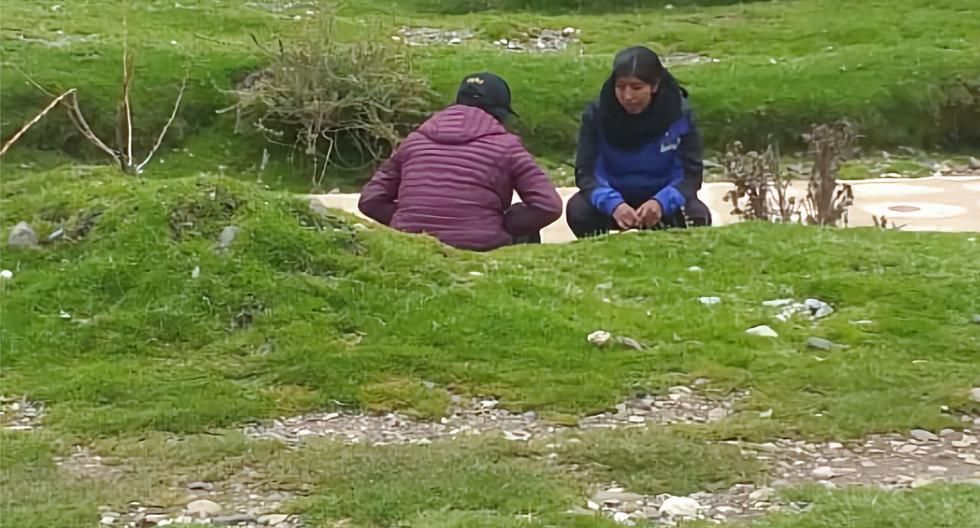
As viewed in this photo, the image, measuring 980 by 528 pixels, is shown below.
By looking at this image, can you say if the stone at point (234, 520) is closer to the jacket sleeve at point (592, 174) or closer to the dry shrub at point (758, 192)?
the jacket sleeve at point (592, 174)

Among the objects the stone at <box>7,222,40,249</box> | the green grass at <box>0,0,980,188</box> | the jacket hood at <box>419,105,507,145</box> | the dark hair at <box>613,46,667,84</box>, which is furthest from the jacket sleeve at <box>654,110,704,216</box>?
the green grass at <box>0,0,980,188</box>

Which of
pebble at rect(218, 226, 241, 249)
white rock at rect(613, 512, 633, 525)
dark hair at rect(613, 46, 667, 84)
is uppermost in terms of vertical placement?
dark hair at rect(613, 46, 667, 84)

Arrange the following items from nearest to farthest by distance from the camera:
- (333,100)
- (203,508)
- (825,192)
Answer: (203,508), (825,192), (333,100)

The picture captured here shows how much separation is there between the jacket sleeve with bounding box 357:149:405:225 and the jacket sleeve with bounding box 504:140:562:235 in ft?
1.69

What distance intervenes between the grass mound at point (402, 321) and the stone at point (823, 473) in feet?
0.92

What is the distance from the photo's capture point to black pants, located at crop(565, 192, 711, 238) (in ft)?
21.3

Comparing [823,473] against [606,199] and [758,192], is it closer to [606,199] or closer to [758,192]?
[606,199]

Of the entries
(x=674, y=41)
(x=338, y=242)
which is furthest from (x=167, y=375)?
(x=674, y=41)

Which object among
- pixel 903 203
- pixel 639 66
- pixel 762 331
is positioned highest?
pixel 639 66

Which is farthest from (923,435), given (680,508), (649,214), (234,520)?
(649,214)

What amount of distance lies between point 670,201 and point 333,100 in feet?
16.0

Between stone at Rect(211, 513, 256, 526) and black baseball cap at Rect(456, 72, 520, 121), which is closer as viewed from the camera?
stone at Rect(211, 513, 256, 526)

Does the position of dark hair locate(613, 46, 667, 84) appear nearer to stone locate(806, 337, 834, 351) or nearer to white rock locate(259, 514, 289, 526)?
stone locate(806, 337, 834, 351)

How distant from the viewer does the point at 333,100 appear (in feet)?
35.6
